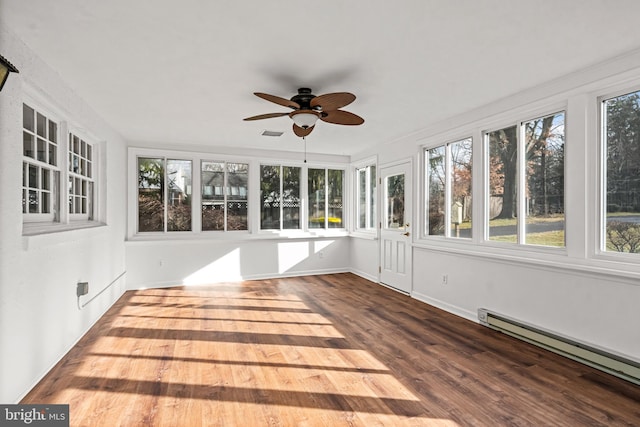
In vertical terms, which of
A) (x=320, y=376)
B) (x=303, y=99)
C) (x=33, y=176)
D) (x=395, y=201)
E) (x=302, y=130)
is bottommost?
(x=320, y=376)

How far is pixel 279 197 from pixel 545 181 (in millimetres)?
4498

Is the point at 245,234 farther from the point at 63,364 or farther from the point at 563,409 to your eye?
Answer: the point at 563,409

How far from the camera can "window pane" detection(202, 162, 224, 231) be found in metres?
6.16

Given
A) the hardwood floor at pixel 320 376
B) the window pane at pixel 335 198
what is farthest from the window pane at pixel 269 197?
the hardwood floor at pixel 320 376

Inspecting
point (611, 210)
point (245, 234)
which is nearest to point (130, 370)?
point (245, 234)

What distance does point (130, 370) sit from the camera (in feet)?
9.10

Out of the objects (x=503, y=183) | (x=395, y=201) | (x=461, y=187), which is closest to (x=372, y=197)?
(x=395, y=201)

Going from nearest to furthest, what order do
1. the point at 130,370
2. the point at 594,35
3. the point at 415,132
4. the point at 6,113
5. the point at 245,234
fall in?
the point at 6,113, the point at 594,35, the point at 130,370, the point at 415,132, the point at 245,234

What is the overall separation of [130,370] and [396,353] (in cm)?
226

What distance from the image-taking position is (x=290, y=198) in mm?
6797

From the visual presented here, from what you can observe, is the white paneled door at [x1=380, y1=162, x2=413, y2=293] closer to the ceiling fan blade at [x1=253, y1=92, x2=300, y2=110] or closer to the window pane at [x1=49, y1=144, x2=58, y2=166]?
the ceiling fan blade at [x1=253, y1=92, x2=300, y2=110]

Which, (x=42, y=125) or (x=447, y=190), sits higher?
(x=42, y=125)

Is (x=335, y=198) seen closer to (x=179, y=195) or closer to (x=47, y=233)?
(x=179, y=195)

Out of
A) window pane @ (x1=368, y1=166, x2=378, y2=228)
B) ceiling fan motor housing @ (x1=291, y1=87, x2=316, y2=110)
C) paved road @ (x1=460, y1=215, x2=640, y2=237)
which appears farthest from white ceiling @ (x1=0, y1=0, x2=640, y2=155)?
window pane @ (x1=368, y1=166, x2=378, y2=228)
